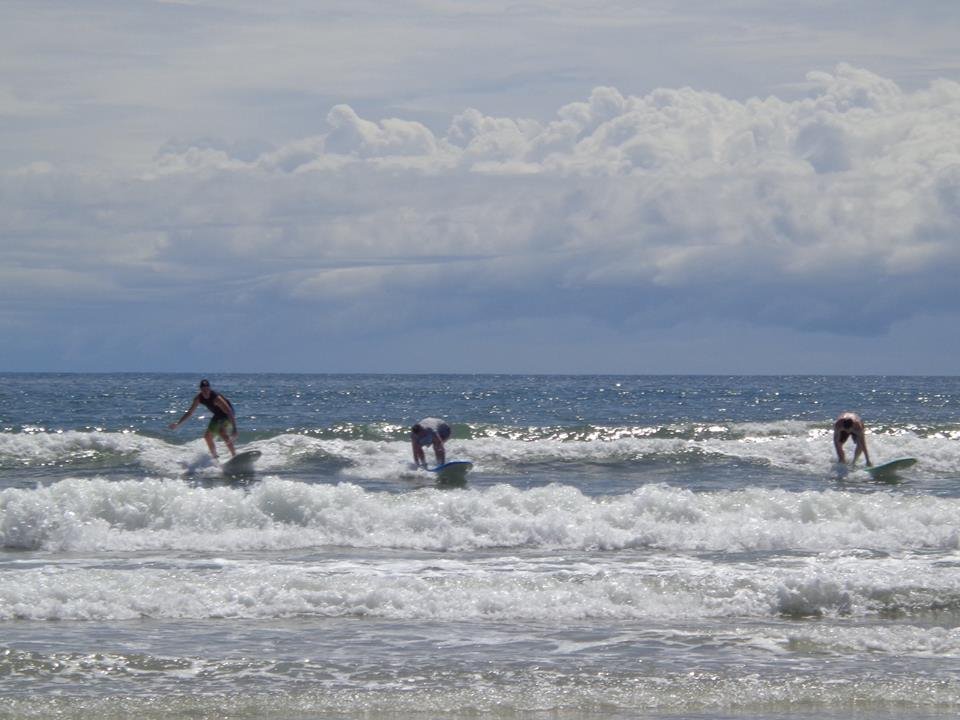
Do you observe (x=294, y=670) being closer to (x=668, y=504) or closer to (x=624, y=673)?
(x=624, y=673)

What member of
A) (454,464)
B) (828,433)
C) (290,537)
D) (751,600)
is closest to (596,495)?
(454,464)

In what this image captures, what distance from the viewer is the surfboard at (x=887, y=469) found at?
73.6 ft

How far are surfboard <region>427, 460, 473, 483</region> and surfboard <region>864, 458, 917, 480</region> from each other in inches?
303

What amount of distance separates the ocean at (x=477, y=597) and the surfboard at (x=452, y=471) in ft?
0.67

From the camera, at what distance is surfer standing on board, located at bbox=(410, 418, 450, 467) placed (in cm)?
2181

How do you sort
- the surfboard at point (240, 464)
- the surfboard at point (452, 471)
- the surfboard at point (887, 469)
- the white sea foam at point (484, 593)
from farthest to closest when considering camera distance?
the surfboard at point (240, 464) < the surfboard at point (887, 469) < the surfboard at point (452, 471) < the white sea foam at point (484, 593)

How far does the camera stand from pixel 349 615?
11250 mm

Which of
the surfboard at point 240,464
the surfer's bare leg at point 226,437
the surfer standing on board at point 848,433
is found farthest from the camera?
the surfer standing on board at point 848,433

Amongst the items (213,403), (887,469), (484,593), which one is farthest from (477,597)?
(887,469)

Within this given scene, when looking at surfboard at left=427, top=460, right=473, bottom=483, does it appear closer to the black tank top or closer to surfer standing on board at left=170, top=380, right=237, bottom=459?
surfer standing on board at left=170, top=380, right=237, bottom=459

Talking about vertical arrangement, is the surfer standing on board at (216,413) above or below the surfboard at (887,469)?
above

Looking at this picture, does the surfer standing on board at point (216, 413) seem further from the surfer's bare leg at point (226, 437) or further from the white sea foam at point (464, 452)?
the white sea foam at point (464, 452)

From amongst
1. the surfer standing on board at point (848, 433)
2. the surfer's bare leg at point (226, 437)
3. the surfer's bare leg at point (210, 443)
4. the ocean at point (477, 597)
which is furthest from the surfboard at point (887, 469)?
the surfer's bare leg at point (210, 443)

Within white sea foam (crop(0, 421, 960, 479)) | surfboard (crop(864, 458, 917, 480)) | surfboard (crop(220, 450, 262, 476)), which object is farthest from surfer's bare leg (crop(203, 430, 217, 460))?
surfboard (crop(864, 458, 917, 480))
